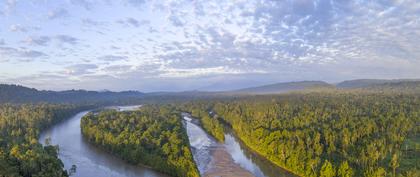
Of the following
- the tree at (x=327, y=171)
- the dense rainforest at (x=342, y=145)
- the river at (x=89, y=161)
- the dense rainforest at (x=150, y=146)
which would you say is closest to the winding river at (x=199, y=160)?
the river at (x=89, y=161)

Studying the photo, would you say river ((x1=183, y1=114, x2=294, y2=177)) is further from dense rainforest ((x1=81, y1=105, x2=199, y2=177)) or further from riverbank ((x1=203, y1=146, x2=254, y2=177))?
dense rainforest ((x1=81, y1=105, x2=199, y2=177))

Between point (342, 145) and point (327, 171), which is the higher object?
point (342, 145)

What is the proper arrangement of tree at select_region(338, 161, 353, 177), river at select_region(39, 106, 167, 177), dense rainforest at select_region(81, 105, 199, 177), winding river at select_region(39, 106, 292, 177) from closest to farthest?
1. tree at select_region(338, 161, 353, 177)
2. dense rainforest at select_region(81, 105, 199, 177)
3. river at select_region(39, 106, 167, 177)
4. winding river at select_region(39, 106, 292, 177)

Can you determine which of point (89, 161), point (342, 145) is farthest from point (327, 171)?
point (89, 161)

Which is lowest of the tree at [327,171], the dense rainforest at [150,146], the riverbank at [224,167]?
the riverbank at [224,167]

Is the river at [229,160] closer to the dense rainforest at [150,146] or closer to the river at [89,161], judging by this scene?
the dense rainforest at [150,146]

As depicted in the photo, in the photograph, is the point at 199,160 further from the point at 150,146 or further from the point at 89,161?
the point at 89,161

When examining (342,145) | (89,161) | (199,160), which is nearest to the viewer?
(199,160)

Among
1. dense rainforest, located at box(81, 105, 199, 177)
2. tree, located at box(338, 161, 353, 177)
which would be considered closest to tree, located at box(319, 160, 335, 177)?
tree, located at box(338, 161, 353, 177)
